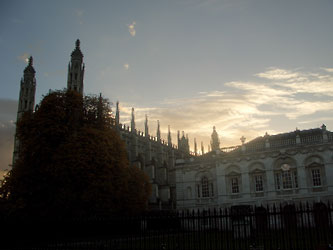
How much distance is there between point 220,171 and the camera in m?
37.4

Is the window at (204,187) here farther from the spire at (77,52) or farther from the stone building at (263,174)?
the spire at (77,52)

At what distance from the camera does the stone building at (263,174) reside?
3228 centimetres

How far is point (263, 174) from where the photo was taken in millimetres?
35031

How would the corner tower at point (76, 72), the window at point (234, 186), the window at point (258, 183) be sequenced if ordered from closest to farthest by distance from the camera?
the window at point (258, 183), the window at point (234, 186), the corner tower at point (76, 72)

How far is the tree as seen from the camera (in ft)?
90.1

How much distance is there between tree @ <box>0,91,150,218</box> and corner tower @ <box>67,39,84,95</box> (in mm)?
17292

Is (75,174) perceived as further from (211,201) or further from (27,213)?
(211,201)

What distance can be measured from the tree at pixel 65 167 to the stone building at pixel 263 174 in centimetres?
993

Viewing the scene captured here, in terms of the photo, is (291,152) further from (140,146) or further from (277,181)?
(140,146)

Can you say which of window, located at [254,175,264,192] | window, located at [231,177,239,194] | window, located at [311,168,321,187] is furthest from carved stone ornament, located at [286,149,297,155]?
window, located at [231,177,239,194]

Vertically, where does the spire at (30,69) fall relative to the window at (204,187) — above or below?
above

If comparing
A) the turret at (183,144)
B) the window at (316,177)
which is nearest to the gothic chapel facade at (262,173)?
the window at (316,177)

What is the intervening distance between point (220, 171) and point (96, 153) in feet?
49.6

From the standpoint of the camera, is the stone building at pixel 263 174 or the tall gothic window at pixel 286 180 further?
the tall gothic window at pixel 286 180
